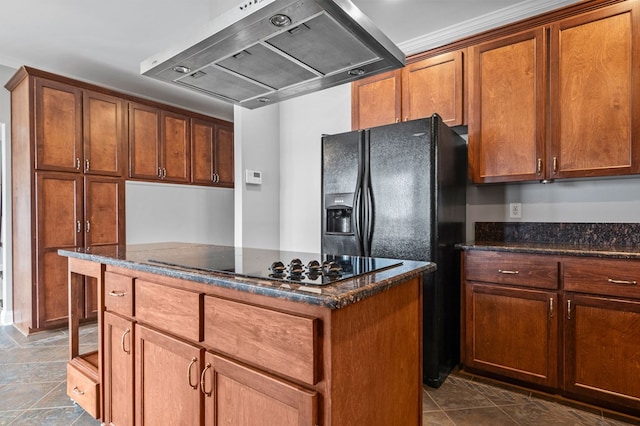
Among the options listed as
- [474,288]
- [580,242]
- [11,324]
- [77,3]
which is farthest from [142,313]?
[11,324]

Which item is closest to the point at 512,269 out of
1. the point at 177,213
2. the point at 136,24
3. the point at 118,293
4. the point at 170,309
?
the point at 170,309

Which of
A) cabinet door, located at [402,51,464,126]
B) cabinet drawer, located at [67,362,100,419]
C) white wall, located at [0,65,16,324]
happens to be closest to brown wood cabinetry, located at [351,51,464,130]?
cabinet door, located at [402,51,464,126]

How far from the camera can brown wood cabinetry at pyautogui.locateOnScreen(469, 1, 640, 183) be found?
2072 millimetres

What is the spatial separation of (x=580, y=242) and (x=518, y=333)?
2.66 feet

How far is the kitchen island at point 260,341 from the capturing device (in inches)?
37.4

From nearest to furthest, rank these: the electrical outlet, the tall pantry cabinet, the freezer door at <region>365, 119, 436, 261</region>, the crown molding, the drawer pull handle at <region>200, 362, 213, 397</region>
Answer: the drawer pull handle at <region>200, 362, 213, 397</region>
the freezer door at <region>365, 119, 436, 261</region>
the crown molding
the electrical outlet
the tall pantry cabinet

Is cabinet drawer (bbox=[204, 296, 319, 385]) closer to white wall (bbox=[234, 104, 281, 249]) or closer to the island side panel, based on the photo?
the island side panel

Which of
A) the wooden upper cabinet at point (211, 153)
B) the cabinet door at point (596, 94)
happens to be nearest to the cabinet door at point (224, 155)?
the wooden upper cabinet at point (211, 153)

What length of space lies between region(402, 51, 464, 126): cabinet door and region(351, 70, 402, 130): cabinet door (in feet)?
0.20

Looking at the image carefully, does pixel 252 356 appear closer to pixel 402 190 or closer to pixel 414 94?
pixel 402 190

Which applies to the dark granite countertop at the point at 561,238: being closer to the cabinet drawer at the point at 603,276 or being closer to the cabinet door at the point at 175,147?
the cabinet drawer at the point at 603,276

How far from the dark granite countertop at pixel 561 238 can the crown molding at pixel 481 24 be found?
1448mm

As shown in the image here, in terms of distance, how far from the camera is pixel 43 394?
224 centimetres

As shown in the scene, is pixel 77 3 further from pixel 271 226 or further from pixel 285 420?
pixel 285 420
